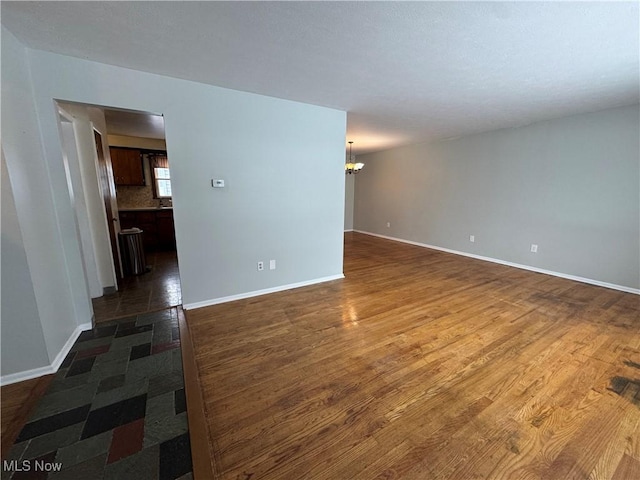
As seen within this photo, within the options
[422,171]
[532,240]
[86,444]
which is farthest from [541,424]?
[422,171]

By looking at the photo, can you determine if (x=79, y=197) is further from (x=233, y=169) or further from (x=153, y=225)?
(x=153, y=225)

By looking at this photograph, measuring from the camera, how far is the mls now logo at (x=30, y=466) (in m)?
1.18

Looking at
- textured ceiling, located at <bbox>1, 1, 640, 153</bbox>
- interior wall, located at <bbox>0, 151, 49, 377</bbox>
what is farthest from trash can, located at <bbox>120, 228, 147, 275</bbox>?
textured ceiling, located at <bbox>1, 1, 640, 153</bbox>

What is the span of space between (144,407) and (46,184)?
1963mm

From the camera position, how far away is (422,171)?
230 inches

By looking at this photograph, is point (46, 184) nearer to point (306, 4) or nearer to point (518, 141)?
point (306, 4)

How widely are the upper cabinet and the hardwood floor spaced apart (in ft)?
13.7

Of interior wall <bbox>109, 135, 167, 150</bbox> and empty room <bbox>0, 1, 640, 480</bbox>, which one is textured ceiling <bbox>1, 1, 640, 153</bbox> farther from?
interior wall <bbox>109, 135, 167, 150</bbox>

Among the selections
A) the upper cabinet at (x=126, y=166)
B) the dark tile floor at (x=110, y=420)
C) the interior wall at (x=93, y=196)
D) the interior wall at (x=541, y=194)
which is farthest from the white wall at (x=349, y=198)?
the dark tile floor at (x=110, y=420)

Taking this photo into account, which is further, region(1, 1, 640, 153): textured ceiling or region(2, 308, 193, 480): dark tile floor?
region(1, 1, 640, 153): textured ceiling

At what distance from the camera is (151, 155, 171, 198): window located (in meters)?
5.59

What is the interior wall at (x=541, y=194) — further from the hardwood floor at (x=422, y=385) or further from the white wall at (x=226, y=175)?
the white wall at (x=226, y=175)

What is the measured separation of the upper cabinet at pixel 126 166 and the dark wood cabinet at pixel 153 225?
0.73 meters

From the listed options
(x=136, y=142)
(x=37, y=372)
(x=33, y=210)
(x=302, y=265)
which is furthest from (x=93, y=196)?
(x=136, y=142)
